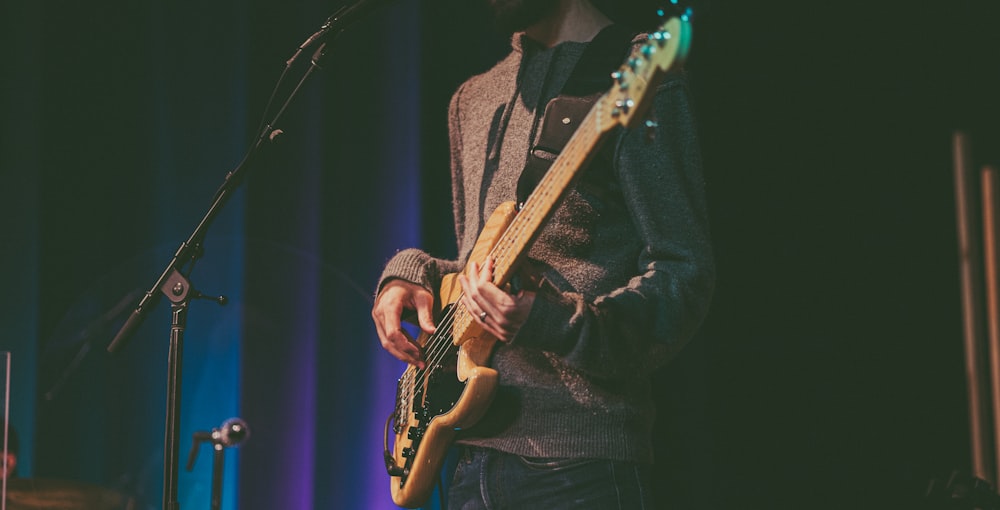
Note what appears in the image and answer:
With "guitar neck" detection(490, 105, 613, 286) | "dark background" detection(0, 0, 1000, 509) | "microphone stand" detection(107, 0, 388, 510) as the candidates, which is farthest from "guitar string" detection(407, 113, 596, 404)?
"dark background" detection(0, 0, 1000, 509)

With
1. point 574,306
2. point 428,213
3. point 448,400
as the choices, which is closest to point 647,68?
point 574,306

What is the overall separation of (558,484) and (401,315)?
42 cm

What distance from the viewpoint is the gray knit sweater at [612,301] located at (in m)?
1.33

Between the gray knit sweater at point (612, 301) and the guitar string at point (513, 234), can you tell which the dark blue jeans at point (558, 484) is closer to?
the gray knit sweater at point (612, 301)

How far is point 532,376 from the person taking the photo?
145cm

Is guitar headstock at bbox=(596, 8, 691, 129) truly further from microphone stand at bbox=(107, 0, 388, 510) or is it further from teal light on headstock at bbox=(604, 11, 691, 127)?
microphone stand at bbox=(107, 0, 388, 510)

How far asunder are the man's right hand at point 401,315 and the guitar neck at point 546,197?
263 mm

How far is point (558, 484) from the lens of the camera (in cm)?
138

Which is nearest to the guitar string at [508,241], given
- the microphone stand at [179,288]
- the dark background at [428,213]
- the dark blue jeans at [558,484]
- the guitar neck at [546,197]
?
the guitar neck at [546,197]

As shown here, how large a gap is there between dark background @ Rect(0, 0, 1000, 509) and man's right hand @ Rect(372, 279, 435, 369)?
0.98 m

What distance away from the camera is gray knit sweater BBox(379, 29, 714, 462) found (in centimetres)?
133

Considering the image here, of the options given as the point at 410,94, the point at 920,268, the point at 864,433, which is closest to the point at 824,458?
the point at 864,433

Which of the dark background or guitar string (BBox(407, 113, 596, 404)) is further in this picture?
the dark background

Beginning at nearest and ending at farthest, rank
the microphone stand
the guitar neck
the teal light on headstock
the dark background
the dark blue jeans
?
1. the teal light on headstock
2. the guitar neck
3. the dark blue jeans
4. the microphone stand
5. the dark background
